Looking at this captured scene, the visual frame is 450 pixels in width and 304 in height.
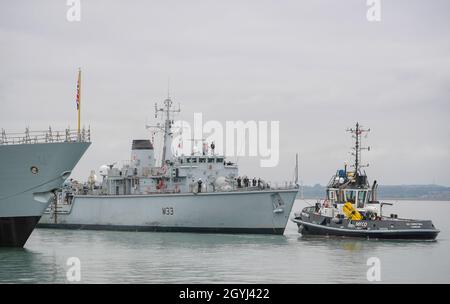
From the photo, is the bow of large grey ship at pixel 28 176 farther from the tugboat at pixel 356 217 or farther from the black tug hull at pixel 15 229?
the tugboat at pixel 356 217

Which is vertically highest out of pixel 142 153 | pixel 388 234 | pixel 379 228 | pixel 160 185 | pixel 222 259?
pixel 142 153

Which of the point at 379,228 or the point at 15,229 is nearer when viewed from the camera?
the point at 15,229

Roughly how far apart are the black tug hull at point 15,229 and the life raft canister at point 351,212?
19.2 metres

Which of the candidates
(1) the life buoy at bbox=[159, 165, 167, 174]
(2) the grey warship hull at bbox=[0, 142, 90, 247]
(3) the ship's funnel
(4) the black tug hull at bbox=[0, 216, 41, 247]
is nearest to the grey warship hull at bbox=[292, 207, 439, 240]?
(1) the life buoy at bbox=[159, 165, 167, 174]

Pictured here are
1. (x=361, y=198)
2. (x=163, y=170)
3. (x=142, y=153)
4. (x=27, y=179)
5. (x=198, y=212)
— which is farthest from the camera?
(x=142, y=153)

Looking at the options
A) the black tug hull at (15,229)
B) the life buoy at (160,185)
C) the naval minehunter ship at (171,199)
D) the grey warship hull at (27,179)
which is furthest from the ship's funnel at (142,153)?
the black tug hull at (15,229)

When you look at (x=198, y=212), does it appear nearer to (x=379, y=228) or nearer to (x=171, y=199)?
(x=171, y=199)

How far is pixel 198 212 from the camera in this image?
53250mm

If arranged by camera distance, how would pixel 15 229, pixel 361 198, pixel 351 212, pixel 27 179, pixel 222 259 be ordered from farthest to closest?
pixel 361 198, pixel 351 212, pixel 15 229, pixel 27 179, pixel 222 259

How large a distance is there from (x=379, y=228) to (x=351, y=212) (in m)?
2.52

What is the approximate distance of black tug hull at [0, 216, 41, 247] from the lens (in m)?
39.5

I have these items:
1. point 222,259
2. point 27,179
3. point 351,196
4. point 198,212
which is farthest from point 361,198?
point 27,179
